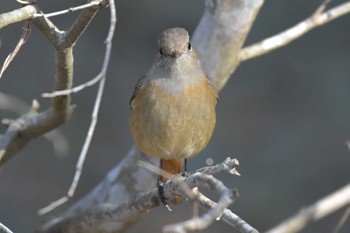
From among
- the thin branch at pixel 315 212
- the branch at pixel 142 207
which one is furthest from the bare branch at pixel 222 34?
the thin branch at pixel 315 212

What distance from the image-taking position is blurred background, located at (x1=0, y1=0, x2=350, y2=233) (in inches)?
288

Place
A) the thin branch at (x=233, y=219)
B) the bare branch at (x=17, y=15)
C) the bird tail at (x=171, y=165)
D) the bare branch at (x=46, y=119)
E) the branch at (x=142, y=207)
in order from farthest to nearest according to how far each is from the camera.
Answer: the bird tail at (x=171, y=165), the bare branch at (x=46, y=119), the bare branch at (x=17, y=15), the thin branch at (x=233, y=219), the branch at (x=142, y=207)

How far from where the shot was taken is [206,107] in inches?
165

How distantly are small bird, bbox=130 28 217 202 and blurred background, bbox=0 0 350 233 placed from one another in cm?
285

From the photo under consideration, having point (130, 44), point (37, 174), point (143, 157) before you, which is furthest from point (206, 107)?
point (130, 44)

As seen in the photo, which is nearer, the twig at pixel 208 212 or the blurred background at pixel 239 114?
the twig at pixel 208 212

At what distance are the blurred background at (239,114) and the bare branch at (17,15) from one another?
411 centimetres

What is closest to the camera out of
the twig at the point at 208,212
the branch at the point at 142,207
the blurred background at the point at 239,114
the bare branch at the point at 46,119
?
the twig at the point at 208,212

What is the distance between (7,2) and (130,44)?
146cm

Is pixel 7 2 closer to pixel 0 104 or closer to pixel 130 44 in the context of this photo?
pixel 130 44

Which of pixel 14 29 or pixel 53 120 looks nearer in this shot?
pixel 53 120

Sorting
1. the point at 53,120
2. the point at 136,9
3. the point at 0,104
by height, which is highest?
the point at 136,9

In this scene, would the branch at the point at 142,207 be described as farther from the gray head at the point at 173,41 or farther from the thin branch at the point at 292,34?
the thin branch at the point at 292,34

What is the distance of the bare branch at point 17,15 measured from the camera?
118 inches
